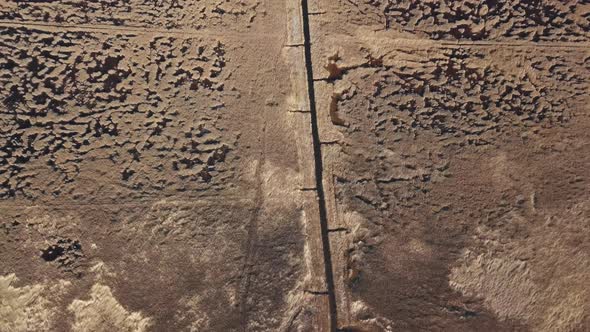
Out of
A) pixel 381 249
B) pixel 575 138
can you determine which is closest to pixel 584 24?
pixel 575 138

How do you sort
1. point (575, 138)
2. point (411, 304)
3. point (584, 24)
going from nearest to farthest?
point (411, 304), point (575, 138), point (584, 24)

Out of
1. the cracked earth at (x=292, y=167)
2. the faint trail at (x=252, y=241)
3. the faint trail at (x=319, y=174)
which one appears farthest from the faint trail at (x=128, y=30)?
the faint trail at (x=252, y=241)

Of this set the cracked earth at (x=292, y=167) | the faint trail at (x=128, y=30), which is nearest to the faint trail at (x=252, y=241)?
the cracked earth at (x=292, y=167)

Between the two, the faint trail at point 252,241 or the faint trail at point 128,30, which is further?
the faint trail at point 128,30

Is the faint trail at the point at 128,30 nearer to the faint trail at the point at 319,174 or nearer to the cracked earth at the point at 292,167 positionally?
the cracked earth at the point at 292,167

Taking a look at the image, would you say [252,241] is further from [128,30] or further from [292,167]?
[128,30]

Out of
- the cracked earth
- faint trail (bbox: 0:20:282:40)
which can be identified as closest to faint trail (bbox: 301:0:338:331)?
the cracked earth

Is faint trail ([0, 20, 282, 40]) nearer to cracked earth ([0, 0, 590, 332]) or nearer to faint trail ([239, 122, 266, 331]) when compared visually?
cracked earth ([0, 0, 590, 332])

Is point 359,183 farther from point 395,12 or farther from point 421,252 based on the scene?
point 395,12

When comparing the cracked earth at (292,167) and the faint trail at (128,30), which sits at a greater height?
the faint trail at (128,30)
